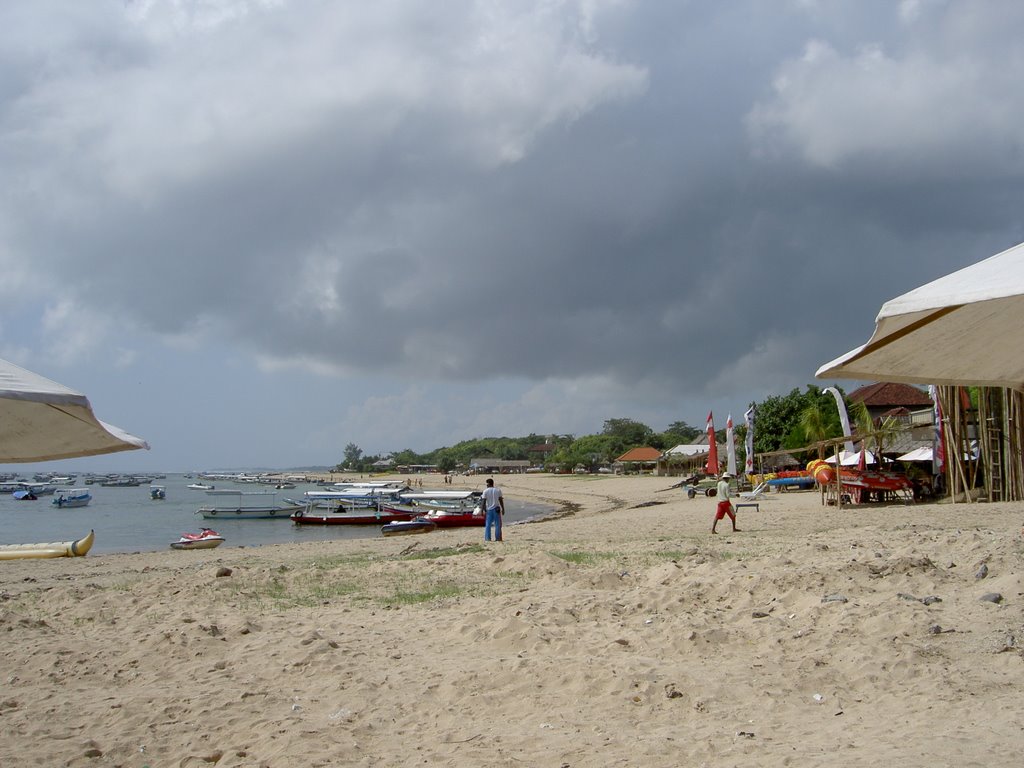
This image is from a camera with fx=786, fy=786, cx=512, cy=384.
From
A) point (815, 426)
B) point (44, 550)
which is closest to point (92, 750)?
point (44, 550)

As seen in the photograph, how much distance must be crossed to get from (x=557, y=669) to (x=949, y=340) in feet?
12.8

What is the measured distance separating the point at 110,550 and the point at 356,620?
28.4 meters

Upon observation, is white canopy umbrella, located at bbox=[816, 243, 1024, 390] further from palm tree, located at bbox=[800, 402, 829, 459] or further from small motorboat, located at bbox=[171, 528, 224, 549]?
palm tree, located at bbox=[800, 402, 829, 459]

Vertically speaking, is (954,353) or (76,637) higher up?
(954,353)

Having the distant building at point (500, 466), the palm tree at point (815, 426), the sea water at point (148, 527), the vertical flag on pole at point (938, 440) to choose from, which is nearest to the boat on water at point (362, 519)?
the sea water at point (148, 527)

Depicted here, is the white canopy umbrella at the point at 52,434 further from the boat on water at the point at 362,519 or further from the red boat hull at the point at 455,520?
the boat on water at the point at 362,519

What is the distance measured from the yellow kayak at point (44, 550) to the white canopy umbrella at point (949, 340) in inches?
1014

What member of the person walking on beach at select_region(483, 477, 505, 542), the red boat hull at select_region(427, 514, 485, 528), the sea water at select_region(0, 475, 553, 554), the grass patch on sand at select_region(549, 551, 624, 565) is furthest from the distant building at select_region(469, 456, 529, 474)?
the grass patch on sand at select_region(549, 551, 624, 565)

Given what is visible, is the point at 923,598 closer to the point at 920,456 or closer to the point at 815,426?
the point at 920,456

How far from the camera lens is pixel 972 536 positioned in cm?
1102

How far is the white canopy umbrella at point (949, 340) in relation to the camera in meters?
3.03

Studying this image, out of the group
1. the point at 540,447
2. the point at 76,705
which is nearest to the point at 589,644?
the point at 76,705

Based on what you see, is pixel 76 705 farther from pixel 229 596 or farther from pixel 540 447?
pixel 540 447

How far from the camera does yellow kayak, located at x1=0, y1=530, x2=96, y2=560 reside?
2342 cm
